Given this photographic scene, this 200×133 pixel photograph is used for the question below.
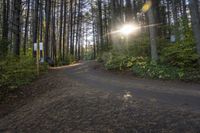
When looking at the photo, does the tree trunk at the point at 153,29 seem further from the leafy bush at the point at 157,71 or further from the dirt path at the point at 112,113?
the dirt path at the point at 112,113

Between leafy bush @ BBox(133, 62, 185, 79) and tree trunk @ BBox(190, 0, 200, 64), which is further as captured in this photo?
tree trunk @ BBox(190, 0, 200, 64)

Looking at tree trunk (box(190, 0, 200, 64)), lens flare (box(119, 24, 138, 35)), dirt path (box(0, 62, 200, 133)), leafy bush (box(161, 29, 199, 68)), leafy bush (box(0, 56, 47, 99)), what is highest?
lens flare (box(119, 24, 138, 35))

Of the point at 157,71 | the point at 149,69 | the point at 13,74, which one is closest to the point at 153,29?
the point at 149,69

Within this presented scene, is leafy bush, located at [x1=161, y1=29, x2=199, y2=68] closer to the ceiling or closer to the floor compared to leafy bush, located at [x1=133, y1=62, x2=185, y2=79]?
closer to the ceiling

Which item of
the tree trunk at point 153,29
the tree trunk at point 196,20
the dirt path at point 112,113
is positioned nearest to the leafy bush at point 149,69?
the tree trunk at point 153,29

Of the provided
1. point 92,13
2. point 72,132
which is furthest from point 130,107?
point 92,13

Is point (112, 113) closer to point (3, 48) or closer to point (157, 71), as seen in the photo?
point (157, 71)

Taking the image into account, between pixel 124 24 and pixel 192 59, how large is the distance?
28.3 ft

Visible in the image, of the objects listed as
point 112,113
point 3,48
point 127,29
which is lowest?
point 112,113

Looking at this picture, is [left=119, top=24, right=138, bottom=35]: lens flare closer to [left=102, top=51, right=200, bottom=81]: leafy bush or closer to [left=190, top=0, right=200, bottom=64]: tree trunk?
[left=102, top=51, right=200, bottom=81]: leafy bush

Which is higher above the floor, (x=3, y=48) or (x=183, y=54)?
(x=3, y=48)

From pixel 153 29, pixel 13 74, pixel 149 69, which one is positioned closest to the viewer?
pixel 13 74

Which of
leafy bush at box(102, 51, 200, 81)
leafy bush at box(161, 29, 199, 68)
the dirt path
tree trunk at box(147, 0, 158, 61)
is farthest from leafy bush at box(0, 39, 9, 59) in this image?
leafy bush at box(161, 29, 199, 68)

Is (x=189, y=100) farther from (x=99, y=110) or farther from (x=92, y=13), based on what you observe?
(x=92, y=13)
